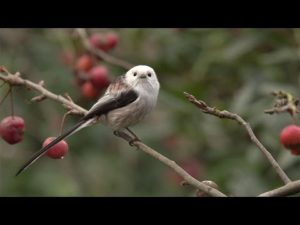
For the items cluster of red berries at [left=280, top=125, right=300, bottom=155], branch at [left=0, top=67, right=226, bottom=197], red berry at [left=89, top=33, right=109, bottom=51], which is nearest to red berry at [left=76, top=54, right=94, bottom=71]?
red berry at [left=89, top=33, right=109, bottom=51]

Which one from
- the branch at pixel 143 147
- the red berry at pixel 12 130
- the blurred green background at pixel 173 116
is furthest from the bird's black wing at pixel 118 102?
the blurred green background at pixel 173 116

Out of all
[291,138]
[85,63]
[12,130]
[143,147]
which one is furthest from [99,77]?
[291,138]

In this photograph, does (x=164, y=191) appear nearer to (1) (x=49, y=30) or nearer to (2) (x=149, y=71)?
(1) (x=49, y=30)

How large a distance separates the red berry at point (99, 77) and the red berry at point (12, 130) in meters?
1.45

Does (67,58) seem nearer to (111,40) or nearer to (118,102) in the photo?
(111,40)

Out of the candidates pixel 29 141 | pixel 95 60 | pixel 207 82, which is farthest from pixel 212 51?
pixel 29 141

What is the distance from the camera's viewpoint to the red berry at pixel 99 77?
197 inches

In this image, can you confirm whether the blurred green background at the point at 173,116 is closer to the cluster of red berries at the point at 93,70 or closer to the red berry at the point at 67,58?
the red berry at the point at 67,58

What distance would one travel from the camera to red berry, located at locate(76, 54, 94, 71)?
5.17 metres

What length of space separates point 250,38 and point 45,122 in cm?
198

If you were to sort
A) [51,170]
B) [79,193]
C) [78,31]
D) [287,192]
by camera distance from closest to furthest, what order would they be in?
[287,192] < [78,31] < [79,193] < [51,170]

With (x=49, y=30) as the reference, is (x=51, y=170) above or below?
below

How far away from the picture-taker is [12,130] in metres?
3.56

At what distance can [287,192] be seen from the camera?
9.19ft
